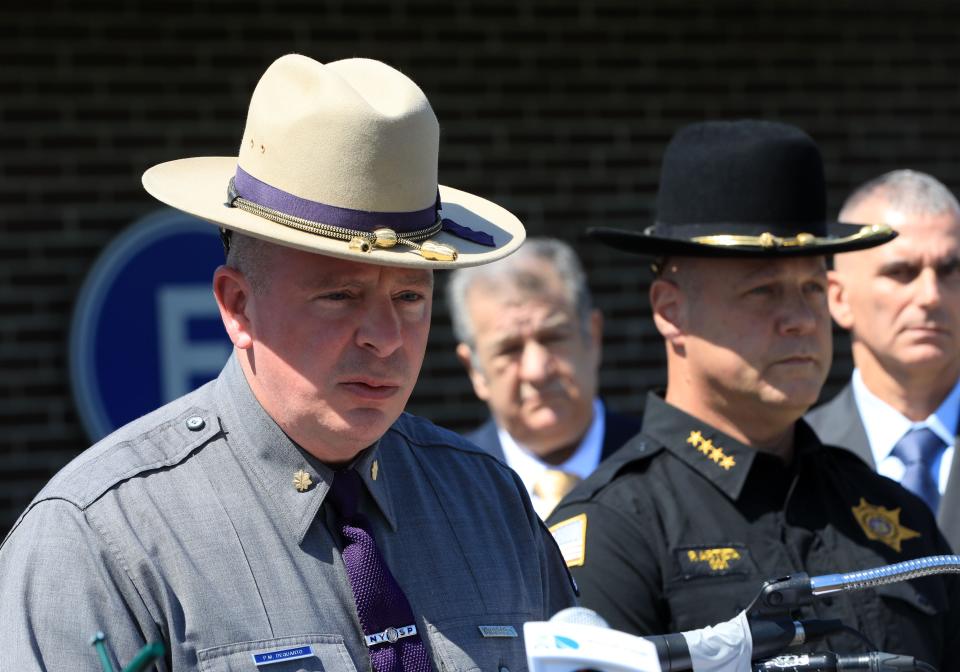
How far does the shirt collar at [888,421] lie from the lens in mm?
4688

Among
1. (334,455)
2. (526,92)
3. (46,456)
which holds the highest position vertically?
(526,92)

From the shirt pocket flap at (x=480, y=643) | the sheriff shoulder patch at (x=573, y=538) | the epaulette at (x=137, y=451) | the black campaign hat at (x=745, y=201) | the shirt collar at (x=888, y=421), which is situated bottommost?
the shirt collar at (x=888, y=421)

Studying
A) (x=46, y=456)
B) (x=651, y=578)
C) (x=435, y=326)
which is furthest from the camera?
(x=435, y=326)

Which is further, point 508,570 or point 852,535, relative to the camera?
point 852,535

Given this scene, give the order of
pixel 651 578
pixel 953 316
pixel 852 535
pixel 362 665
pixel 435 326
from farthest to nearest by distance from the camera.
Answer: pixel 435 326
pixel 953 316
pixel 852 535
pixel 651 578
pixel 362 665

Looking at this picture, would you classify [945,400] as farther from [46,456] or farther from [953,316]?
[46,456]

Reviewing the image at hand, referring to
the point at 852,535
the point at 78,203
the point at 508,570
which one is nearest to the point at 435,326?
the point at 78,203

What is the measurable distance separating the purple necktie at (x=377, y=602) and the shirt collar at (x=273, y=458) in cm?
5

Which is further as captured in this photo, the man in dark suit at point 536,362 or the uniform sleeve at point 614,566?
the man in dark suit at point 536,362

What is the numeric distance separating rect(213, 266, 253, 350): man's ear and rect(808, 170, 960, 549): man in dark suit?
2778mm

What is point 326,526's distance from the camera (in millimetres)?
2404

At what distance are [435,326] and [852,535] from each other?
3.42m

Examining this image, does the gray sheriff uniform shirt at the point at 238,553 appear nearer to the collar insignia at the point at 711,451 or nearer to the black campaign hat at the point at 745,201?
the collar insignia at the point at 711,451

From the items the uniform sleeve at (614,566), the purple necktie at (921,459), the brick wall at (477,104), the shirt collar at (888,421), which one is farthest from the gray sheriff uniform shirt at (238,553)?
the brick wall at (477,104)
